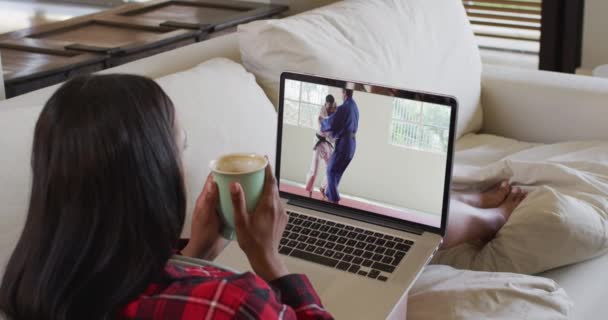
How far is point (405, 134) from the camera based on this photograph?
133 cm

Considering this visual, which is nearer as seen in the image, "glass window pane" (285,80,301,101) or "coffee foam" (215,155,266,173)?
"coffee foam" (215,155,266,173)

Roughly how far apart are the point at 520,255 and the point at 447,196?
1.05ft

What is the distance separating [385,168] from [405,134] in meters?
0.07

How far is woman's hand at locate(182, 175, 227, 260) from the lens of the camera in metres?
1.04

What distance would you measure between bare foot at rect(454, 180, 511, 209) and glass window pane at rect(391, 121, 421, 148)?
499 mm

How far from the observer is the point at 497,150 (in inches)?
85.3

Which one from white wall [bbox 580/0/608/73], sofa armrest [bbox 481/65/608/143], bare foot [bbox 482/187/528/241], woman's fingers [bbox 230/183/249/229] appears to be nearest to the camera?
woman's fingers [bbox 230/183/249/229]

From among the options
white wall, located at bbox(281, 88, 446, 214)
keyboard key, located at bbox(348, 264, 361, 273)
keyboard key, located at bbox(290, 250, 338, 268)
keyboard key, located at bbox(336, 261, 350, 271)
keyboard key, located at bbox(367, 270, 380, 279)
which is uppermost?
white wall, located at bbox(281, 88, 446, 214)

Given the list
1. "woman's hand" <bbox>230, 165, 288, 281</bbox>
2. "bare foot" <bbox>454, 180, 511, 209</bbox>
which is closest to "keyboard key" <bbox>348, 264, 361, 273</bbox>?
"woman's hand" <bbox>230, 165, 288, 281</bbox>

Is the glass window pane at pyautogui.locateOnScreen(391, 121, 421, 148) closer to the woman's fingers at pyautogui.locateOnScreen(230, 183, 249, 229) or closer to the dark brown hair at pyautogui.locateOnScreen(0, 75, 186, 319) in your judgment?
the woman's fingers at pyautogui.locateOnScreen(230, 183, 249, 229)

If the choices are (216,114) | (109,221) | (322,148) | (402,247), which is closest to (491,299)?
(402,247)

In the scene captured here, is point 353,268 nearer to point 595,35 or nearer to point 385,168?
point 385,168

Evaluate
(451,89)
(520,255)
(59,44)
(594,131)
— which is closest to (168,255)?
(520,255)

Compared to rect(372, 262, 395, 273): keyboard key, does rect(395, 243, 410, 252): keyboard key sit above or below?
above
